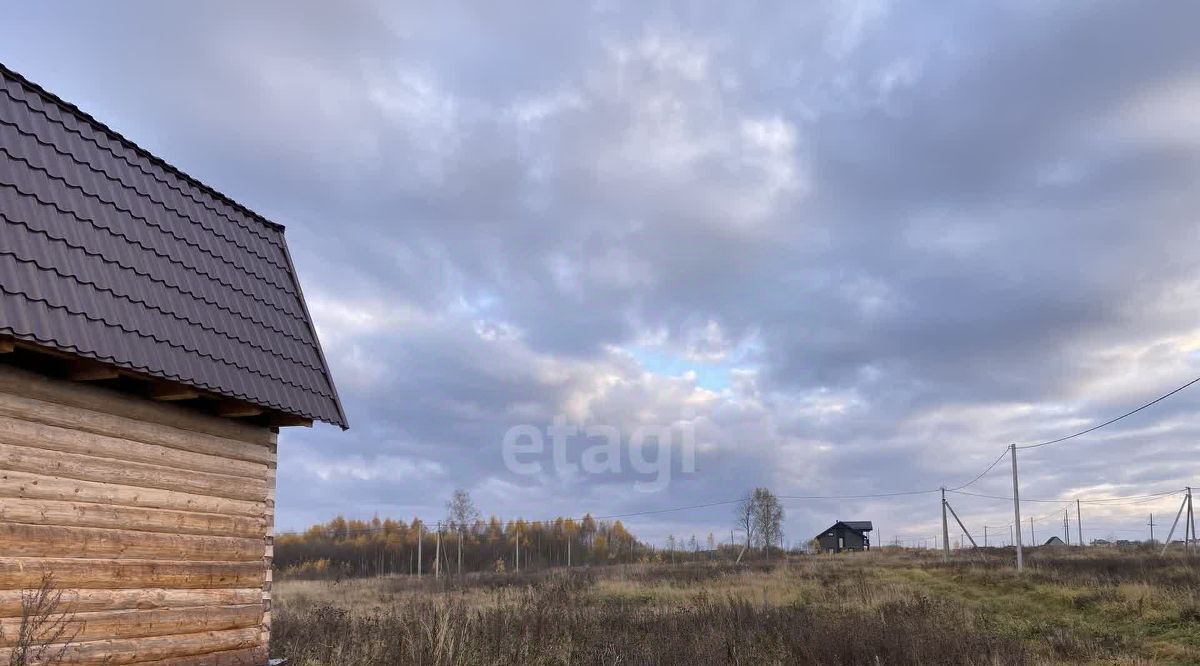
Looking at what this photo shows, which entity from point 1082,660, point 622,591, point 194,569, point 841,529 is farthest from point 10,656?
point 841,529

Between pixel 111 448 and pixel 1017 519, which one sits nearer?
pixel 111 448

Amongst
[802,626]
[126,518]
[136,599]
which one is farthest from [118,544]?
[802,626]

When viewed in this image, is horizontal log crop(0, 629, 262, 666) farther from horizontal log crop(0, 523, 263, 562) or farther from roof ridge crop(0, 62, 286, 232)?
roof ridge crop(0, 62, 286, 232)

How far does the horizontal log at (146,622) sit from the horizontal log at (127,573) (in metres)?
0.23

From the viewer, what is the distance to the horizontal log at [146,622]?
662 centimetres

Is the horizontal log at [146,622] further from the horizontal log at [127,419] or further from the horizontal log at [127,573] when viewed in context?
the horizontal log at [127,419]

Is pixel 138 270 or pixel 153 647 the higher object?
pixel 138 270

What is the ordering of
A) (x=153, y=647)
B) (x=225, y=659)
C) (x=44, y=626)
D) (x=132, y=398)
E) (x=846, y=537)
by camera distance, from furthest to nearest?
1. (x=846, y=537)
2. (x=225, y=659)
3. (x=132, y=398)
4. (x=153, y=647)
5. (x=44, y=626)

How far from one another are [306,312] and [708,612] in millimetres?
11084

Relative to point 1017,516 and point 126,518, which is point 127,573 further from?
point 1017,516

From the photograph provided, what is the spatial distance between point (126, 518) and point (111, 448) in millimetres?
633

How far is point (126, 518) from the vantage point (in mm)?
7348

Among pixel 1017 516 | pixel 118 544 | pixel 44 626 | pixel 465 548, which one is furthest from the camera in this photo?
pixel 465 548

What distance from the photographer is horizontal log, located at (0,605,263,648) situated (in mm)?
Result: 6621
